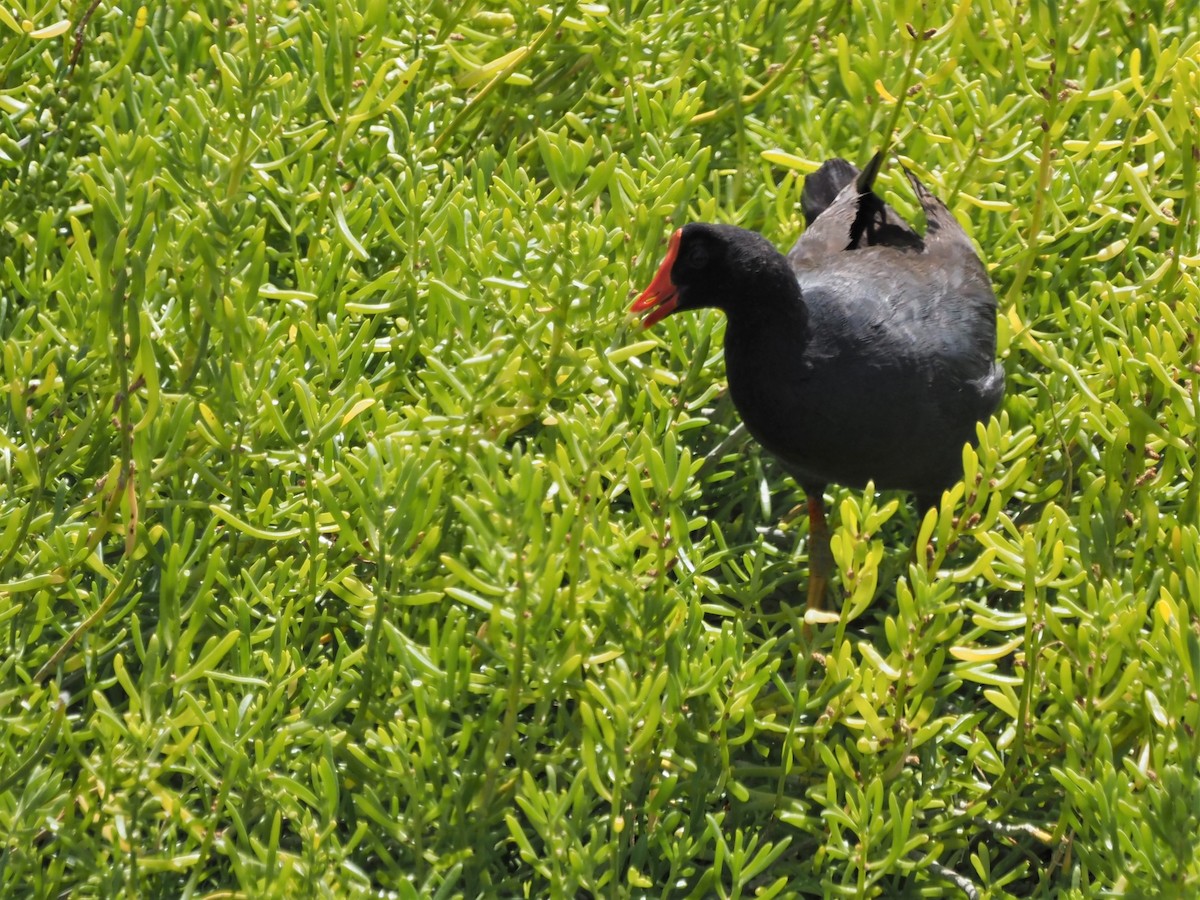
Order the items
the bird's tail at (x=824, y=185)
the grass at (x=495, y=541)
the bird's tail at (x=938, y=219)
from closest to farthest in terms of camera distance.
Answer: the grass at (x=495, y=541) < the bird's tail at (x=938, y=219) < the bird's tail at (x=824, y=185)

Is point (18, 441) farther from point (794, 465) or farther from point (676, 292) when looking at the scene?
point (794, 465)

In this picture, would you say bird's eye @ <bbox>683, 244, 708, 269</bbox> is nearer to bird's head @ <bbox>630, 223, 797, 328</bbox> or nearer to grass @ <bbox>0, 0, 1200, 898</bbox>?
bird's head @ <bbox>630, 223, 797, 328</bbox>

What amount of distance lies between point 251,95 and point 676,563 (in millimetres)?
937

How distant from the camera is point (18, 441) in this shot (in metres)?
2.29

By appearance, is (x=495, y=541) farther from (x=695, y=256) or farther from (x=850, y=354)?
(x=850, y=354)

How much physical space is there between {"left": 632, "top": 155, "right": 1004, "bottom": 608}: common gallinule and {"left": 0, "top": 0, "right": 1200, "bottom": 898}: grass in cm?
11

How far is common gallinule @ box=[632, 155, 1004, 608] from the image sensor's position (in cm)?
282

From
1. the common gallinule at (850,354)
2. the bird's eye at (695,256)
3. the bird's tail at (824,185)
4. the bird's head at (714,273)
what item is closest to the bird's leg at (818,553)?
the common gallinule at (850,354)

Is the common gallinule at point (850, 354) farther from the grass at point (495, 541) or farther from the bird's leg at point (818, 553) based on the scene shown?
the grass at point (495, 541)

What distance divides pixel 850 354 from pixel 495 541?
124cm

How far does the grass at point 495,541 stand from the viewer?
6.48ft

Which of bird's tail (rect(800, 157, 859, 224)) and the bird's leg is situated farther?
bird's tail (rect(800, 157, 859, 224))

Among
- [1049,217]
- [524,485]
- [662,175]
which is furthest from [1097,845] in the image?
[1049,217]

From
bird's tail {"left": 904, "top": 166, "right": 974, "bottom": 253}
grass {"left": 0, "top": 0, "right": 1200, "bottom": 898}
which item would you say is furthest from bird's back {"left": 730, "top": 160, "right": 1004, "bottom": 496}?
grass {"left": 0, "top": 0, "right": 1200, "bottom": 898}
